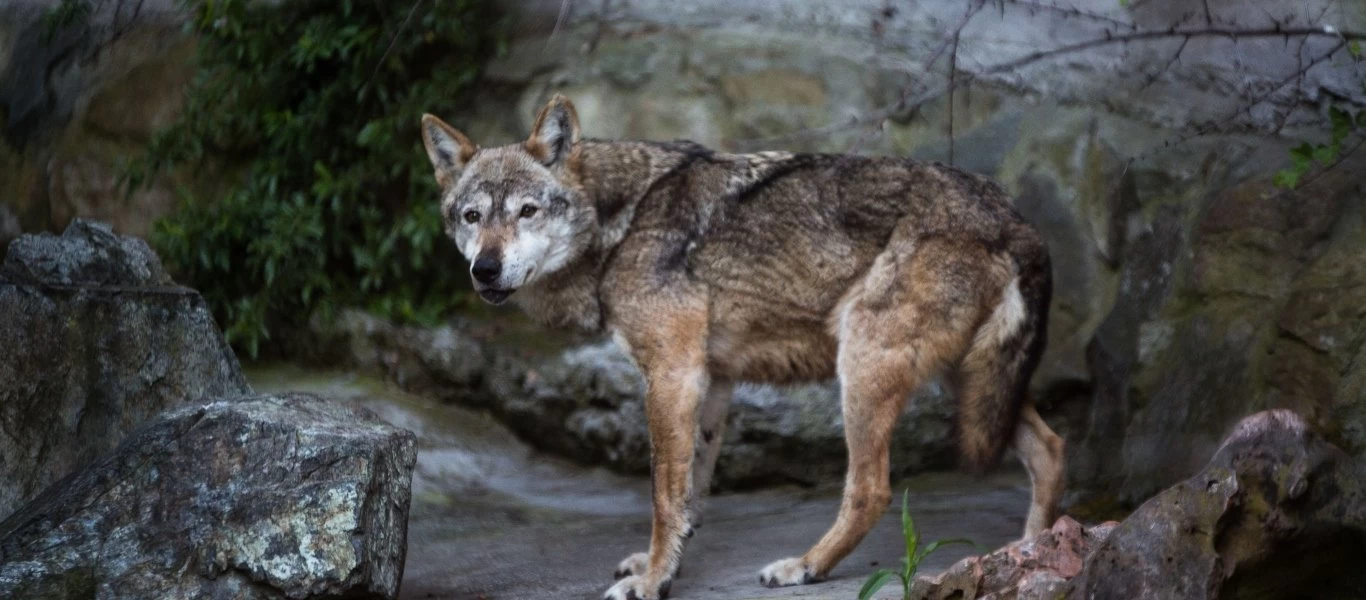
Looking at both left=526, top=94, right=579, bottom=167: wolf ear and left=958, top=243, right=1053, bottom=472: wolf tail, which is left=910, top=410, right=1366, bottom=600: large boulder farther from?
left=526, top=94, right=579, bottom=167: wolf ear

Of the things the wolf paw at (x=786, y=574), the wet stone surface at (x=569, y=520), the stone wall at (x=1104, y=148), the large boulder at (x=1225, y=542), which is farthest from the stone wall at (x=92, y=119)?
the large boulder at (x=1225, y=542)

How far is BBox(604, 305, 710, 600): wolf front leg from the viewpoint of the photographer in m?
5.05

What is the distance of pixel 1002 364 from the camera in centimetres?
512

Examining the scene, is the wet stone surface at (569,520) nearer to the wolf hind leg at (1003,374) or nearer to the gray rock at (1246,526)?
the wolf hind leg at (1003,374)

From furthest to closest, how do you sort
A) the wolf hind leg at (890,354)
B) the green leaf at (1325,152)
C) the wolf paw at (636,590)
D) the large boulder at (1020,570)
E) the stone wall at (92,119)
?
the stone wall at (92,119), the wolf hind leg at (890,354), the wolf paw at (636,590), the green leaf at (1325,152), the large boulder at (1020,570)

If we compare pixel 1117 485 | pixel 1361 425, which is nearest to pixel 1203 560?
pixel 1361 425

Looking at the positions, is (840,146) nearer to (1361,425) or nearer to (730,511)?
(730,511)

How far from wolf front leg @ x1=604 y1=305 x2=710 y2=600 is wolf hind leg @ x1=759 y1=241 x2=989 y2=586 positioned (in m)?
0.41

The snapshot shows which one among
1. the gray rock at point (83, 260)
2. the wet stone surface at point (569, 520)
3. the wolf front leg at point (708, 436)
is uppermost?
the gray rock at point (83, 260)

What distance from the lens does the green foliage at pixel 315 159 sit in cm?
791

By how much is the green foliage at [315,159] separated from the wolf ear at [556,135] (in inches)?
95.5

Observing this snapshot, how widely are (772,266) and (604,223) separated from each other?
0.68 meters

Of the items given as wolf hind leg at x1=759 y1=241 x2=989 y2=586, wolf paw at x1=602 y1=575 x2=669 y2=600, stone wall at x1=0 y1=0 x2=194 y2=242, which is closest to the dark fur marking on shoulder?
wolf hind leg at x1=759 y1=241 x2=989 y2=586

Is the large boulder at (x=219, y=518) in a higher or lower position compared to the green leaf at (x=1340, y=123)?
lower
